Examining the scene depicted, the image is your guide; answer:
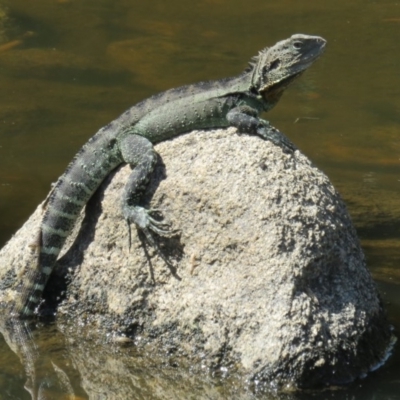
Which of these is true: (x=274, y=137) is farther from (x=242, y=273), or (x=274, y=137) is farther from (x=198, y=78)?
(x=198, y=78)

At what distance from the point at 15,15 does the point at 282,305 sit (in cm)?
1249

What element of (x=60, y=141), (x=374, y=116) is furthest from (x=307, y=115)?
(x=60, y=141)

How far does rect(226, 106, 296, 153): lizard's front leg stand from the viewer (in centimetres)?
612

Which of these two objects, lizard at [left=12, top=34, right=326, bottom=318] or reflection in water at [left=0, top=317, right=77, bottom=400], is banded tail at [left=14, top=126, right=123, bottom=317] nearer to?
lizard at [left=12, top=34, right=326, bottom=318]

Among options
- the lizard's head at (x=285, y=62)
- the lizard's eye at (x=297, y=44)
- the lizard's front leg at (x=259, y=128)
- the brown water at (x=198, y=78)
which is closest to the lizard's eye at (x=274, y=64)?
the lizard's head at (x=285, y=62)

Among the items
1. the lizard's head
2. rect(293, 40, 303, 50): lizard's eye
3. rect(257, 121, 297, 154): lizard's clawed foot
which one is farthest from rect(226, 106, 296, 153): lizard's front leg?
rect(293, 40, 303, 50): lizard's eye

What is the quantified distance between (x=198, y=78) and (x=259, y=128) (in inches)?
306

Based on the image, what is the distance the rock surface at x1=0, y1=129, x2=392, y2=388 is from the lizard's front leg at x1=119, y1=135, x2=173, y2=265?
86mm

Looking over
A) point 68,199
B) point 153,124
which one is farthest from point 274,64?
point 68,199

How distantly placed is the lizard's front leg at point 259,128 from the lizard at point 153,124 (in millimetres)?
70

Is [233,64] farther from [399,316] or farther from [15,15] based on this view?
[399,316]

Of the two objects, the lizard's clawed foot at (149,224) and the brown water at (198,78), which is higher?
the lizard's clawed foot at (149,224)

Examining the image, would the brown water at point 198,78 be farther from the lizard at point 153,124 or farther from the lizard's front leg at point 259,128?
the lizard at point 153,124

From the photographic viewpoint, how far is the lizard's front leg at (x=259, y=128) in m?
6.12
